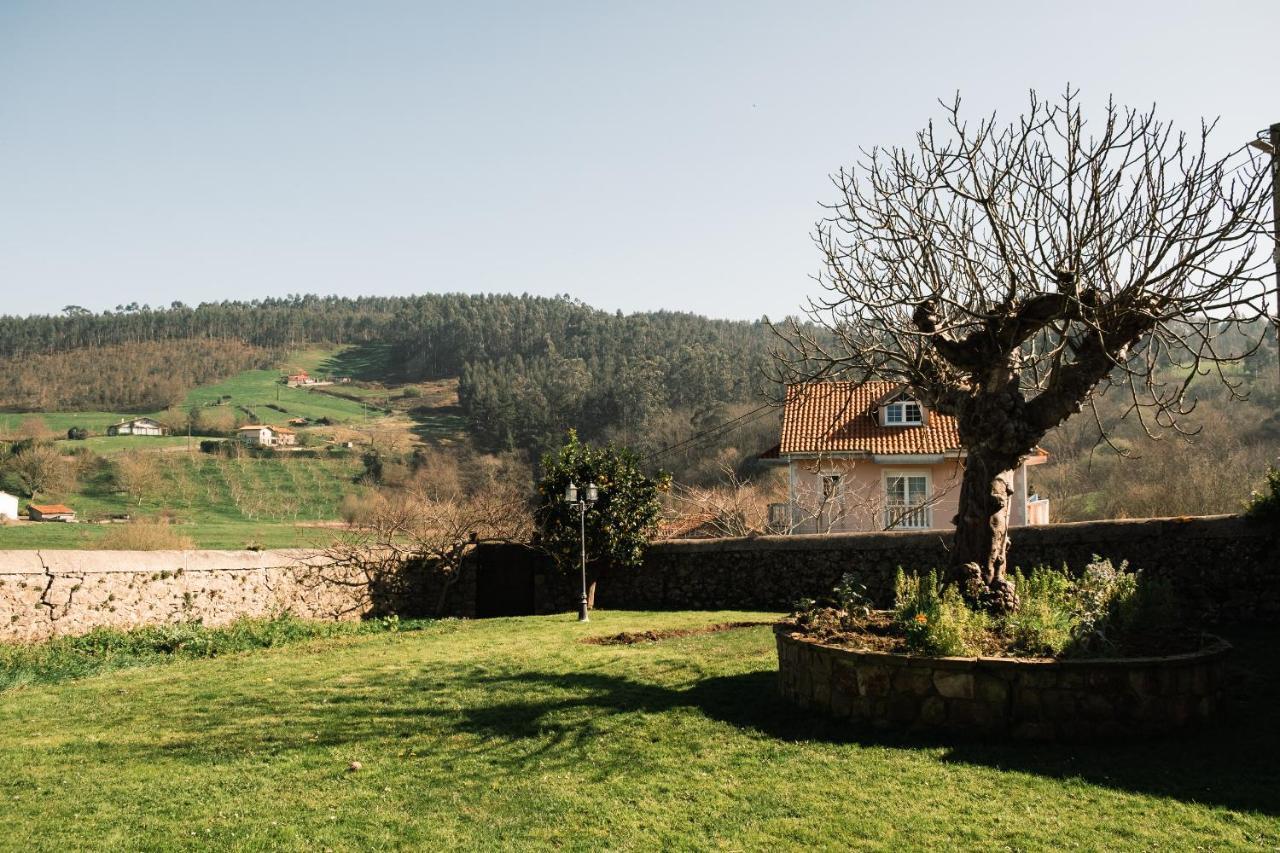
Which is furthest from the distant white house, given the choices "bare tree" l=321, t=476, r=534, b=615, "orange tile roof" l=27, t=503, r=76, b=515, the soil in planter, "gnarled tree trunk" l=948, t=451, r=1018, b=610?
"gnarled tree trunk" l=948, t=451, r=1018, b=610

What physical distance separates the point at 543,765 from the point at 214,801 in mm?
2270

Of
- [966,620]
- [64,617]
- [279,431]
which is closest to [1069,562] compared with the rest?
[966,620]

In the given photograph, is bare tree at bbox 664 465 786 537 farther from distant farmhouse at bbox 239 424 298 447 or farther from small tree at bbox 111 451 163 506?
distant farmhouse at bbox 239 424 298 447

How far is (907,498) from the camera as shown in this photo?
2403cm

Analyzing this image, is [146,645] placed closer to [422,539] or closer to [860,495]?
[422,539]

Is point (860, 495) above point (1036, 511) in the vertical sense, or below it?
above

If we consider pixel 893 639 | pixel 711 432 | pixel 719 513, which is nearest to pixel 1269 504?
pixel 893 639

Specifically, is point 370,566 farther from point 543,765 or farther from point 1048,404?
point 1048,404

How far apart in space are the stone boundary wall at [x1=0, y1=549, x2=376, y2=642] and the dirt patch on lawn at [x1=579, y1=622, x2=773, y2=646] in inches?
258

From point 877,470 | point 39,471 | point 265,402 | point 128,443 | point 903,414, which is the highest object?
point 265,402

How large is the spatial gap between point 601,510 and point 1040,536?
7982 millimetres

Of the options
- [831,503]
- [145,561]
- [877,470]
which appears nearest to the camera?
[145,561]

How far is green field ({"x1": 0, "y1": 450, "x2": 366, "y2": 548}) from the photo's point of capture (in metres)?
42.2

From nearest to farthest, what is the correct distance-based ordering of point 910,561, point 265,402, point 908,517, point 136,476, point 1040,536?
1. point 1040,536
2. point 910,561
3. point 908,517
4. point 136,476
5. point 265,402
